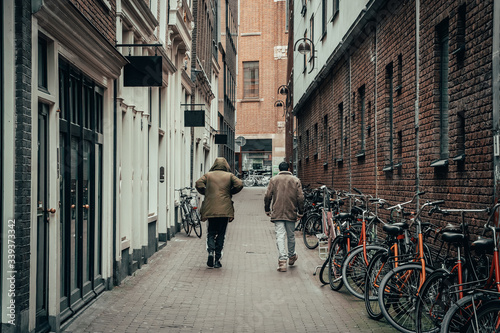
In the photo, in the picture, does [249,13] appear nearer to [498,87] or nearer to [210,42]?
[210,42]

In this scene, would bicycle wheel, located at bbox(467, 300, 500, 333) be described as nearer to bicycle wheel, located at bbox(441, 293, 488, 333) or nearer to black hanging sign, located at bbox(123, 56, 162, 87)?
bicycle wheel, located at bbox(441, 293, 488, 333)

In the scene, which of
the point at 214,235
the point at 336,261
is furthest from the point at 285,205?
the point at 336,261

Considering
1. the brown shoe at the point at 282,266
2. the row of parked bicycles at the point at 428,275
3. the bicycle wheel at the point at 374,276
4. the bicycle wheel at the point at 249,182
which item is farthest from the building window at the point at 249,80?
the bicycle wheel at the point at 374,276

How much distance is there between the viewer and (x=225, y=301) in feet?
28.1

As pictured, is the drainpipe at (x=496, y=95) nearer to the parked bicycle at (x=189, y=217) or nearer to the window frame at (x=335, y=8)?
the parked bicycle at (x=189, y=217)

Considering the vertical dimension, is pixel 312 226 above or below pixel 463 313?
below

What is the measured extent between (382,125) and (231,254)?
3.88 m

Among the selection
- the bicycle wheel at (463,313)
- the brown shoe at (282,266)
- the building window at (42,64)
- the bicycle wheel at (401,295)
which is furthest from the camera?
the brown shoe at (282,266)

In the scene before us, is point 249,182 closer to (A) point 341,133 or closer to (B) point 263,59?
(B) point 263,59

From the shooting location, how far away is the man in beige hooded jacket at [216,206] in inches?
459

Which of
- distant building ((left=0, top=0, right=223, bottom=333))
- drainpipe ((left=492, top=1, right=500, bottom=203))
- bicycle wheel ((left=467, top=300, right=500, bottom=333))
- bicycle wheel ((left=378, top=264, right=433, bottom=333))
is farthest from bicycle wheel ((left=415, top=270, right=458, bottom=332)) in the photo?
distant building ((left=0, top=0, right=223, bottom=333))

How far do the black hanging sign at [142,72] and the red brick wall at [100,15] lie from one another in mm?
435

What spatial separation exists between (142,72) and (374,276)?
14.2 ft

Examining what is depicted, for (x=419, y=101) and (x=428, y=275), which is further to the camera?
(x=419, y=101)
